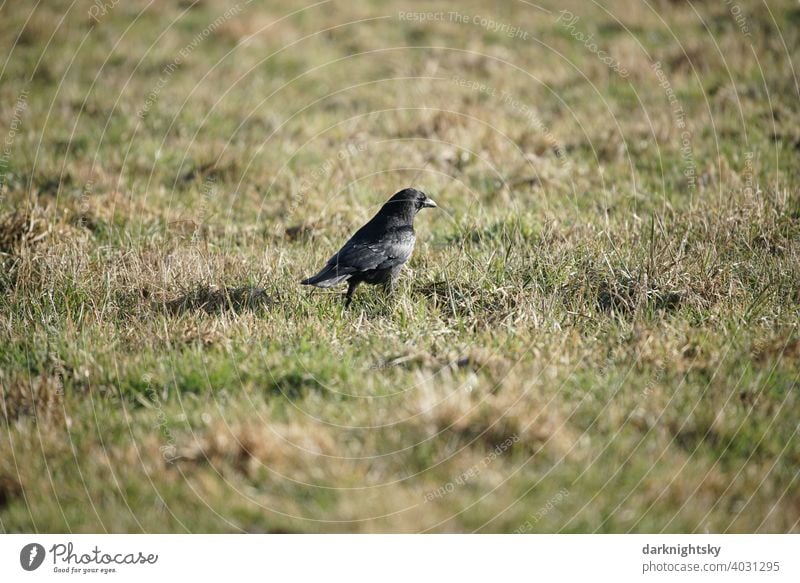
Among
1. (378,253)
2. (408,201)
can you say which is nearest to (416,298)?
(378,253)

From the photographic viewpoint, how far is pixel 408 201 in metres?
6.28

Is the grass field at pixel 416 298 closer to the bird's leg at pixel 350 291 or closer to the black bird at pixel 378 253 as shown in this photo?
the bird's leg at pixel 350 291

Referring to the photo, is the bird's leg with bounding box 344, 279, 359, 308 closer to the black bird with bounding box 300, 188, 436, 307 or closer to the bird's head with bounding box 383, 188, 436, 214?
the black bird with bounding box 300, 188, 436, 307

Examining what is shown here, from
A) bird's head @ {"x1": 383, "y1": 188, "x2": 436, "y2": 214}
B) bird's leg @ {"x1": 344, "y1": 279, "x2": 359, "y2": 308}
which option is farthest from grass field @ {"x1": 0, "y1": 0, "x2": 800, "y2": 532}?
bird's head @ {"x1": 383, "y1": 188, "x2": 436, "y2": 214}

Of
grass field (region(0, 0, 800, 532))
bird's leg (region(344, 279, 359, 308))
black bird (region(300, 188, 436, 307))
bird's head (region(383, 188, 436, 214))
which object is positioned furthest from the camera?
bird's head (region(383, 188, 436, 214))

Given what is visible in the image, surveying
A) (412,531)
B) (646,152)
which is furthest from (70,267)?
(646,152)

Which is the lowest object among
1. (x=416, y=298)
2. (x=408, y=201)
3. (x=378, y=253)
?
(x=416, y=298)

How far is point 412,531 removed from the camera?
12.6 ft

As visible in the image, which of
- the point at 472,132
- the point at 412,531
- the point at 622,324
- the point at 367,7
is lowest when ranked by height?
the point at 412,531

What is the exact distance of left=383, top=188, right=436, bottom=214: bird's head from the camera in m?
6.19

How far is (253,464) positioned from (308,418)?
19.5 inches

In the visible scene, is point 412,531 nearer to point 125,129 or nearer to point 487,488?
A: point 487,488

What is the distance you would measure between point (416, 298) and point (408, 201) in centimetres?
92

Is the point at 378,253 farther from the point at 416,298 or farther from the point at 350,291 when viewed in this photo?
the point at 416,298
